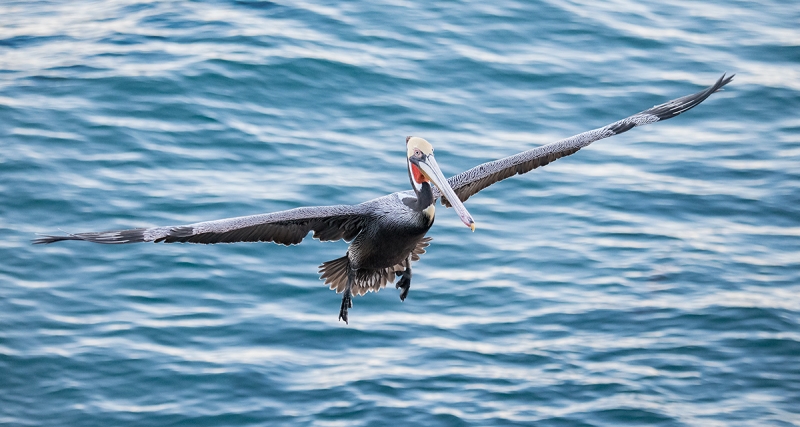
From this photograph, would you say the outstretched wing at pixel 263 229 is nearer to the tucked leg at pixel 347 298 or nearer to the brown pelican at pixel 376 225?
the brown pelican at pixel 376 225

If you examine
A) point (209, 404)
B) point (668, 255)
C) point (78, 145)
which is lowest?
point (209, 404)

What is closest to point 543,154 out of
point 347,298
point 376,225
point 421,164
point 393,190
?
point 421,164

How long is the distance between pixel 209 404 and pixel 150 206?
9.40 ft

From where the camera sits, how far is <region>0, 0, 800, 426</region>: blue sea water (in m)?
10.5

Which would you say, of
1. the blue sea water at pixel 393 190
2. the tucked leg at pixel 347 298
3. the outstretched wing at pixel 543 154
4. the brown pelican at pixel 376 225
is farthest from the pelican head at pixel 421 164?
the blue sea water at pixel 393 190

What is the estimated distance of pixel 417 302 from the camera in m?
11.5

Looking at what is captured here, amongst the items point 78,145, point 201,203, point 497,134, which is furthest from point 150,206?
point 497,134

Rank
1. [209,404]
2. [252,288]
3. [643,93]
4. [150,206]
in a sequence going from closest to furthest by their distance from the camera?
[209,404] → [252,288] → [150,206] → [643,93]

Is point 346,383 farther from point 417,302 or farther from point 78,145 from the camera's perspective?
point 78,145

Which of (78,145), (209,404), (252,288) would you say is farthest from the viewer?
(78,145)

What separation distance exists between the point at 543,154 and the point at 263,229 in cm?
230

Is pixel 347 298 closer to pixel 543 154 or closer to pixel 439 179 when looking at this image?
pixel 439 179

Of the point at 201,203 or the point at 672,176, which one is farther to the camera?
the point at 672,176

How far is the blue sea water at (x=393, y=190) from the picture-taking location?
34.4 feet
